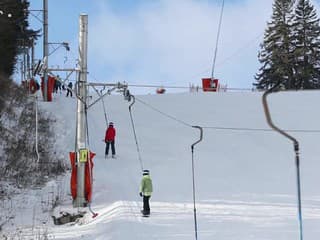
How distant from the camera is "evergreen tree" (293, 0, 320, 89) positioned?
7169cm

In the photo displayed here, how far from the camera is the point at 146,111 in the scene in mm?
38656

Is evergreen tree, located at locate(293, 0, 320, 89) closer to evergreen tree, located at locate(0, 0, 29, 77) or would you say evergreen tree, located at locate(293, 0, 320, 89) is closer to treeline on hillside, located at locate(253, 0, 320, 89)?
treeline on hillside, located at locate(253, 0, 320, 89)

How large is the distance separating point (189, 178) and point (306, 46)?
5635cm

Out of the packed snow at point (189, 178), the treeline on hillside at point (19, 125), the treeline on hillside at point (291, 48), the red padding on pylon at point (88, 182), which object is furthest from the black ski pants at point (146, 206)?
the treeline on hillside at point (291, 48)

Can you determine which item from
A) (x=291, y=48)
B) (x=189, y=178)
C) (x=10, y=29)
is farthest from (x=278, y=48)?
(x=189, y=178)

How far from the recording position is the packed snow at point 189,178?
14523 millimetres

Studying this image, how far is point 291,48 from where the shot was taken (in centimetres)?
7575

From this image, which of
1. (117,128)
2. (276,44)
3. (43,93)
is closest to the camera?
(117,128)

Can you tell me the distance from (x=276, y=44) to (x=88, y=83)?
61.8 m

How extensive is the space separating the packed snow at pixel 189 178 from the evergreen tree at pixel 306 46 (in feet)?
104

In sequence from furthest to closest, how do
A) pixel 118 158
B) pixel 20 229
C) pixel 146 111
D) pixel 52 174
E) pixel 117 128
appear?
pixel 146 111, pixel 117 128, pixel 118 158, pixel 52 174, pixel 20 229

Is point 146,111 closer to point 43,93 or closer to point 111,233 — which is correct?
point 43,93

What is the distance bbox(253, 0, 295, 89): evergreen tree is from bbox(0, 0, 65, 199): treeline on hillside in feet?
111

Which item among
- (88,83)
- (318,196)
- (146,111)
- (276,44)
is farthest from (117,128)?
(276,44)
